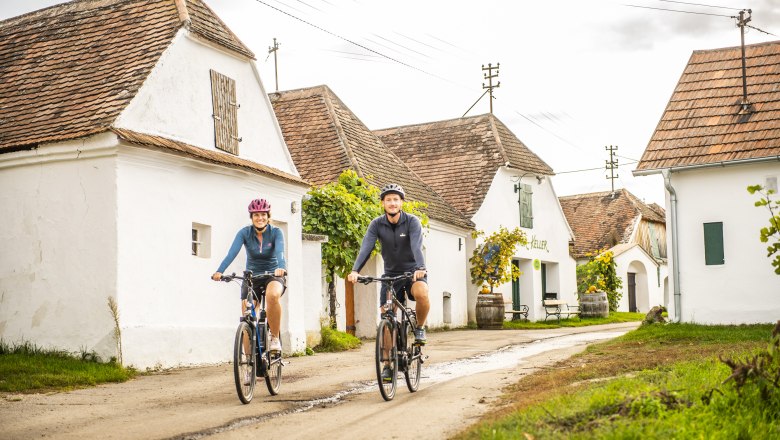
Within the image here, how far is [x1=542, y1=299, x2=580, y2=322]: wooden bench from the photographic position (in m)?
34.4

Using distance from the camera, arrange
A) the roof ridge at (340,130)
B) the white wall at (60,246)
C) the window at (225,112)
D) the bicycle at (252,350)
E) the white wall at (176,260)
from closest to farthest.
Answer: the bicycle at (252,350)
the white wall at (60,246)
the white wall at (176,260)
the window at (225,112)
the roof ridge at (340,130)

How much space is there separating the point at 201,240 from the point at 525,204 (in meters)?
20.6

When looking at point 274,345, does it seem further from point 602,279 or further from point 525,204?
point 602,279

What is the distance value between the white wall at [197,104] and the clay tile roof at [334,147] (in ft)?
19.1

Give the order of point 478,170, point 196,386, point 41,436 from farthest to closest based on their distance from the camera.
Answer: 1. point 478,170
2. point 196,386
3. point 41,436

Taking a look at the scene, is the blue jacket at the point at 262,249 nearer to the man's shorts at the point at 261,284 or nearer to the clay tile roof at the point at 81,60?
the man's shorts at the point at 261,284

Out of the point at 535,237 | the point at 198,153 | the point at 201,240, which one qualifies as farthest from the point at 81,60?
the point at 535,237

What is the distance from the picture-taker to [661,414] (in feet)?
22.5

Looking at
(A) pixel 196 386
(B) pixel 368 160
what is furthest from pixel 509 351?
(B) pixel 368 160

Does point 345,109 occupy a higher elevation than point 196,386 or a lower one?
higher

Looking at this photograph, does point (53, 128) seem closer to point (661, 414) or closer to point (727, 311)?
point (661, 414)

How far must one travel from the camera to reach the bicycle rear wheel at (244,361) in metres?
9.45

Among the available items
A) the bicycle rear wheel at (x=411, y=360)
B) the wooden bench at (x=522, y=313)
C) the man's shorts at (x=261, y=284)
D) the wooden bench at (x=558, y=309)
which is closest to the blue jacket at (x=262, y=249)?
the man's shorts at (x=261, y=284)

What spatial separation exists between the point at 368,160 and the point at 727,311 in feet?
35.6
